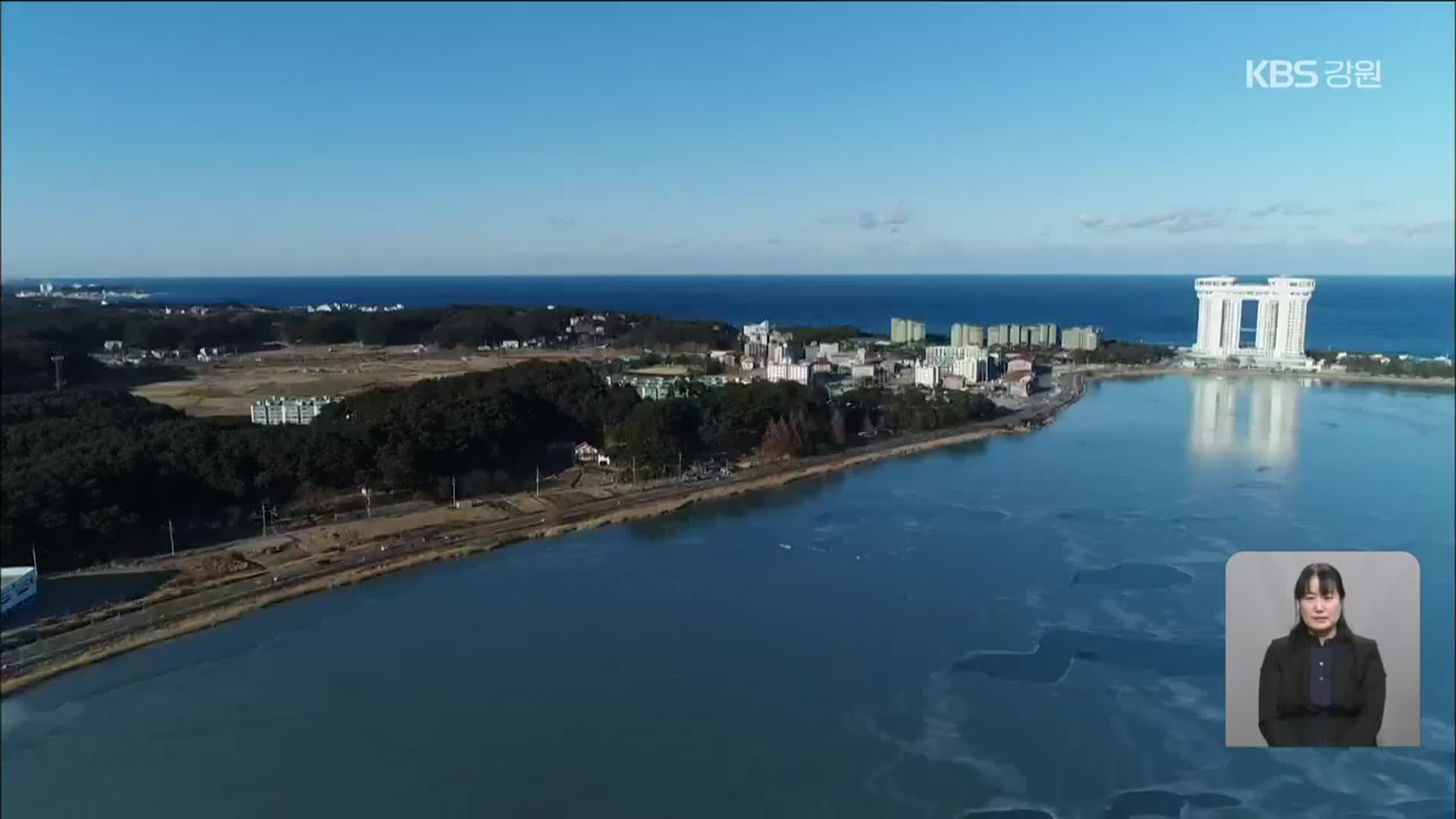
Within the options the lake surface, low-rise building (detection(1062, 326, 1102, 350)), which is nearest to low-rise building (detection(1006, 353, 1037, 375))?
low-rise building (detection(1062, 326, 1102, 350))

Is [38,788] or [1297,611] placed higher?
[1297,611]

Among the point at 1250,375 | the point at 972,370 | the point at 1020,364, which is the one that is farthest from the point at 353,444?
the point at 1250,375

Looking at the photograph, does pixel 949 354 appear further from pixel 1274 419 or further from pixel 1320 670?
pixel 1320 670

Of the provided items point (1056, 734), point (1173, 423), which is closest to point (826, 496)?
point (1056, 734)

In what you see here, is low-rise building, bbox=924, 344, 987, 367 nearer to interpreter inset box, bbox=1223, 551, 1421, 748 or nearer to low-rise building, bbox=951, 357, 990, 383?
→ low-rise building, bbox=951, 357, 990, 383

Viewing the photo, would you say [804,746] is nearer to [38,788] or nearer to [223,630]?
[38,788]

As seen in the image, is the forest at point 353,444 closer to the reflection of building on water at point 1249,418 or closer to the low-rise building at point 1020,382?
the reflection of building on water at point 1249,418
